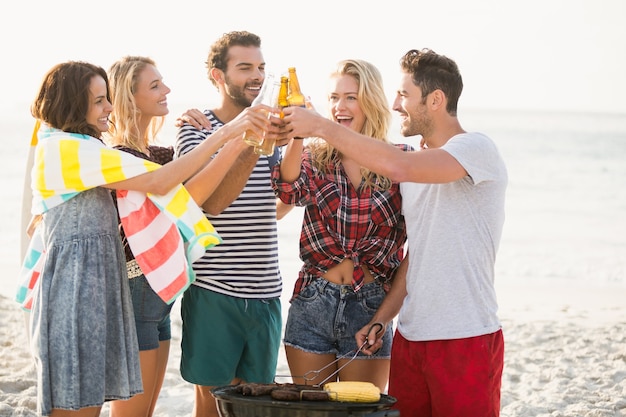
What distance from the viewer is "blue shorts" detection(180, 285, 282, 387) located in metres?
4.12

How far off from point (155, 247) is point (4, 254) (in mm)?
11700

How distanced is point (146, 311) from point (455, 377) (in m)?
1.41

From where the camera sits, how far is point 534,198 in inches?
857

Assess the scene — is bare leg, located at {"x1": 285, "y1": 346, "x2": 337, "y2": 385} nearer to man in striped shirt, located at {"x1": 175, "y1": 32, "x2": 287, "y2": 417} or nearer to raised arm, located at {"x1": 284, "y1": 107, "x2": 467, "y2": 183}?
man in striped shirt, located at {"x1": 175, "y1": 32, "x2": 287, "y2": 417}

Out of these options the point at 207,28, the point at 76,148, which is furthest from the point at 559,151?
the point at 76,148

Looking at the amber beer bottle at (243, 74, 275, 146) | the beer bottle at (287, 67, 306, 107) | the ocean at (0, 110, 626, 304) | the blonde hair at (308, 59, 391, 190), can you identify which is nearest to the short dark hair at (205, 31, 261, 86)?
the blonde hair at (308, 59, 391, 190)

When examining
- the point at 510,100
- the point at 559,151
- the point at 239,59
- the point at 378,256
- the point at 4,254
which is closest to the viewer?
the point at 378,256

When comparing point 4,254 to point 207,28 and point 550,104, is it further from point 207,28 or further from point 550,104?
point 550,104

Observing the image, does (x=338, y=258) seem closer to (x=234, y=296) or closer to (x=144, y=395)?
(x=234, y=296)

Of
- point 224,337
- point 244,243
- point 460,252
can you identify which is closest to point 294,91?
point 244,243

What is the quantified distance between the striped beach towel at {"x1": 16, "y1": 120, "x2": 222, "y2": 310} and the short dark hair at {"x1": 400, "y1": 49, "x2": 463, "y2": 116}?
42.4 inches

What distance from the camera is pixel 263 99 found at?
12.4 ft

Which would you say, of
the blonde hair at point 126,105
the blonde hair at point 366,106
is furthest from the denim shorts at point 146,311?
the blonde hair at point 366,106

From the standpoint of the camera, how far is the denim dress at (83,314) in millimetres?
3336
